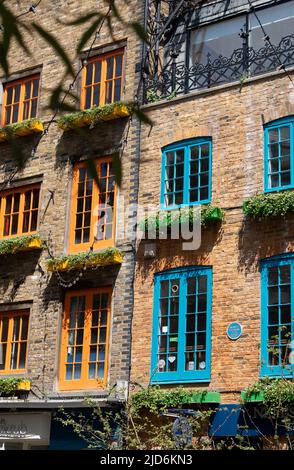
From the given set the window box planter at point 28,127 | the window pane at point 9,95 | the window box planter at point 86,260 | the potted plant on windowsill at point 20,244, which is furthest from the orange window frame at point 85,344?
the window pane at point 9,95

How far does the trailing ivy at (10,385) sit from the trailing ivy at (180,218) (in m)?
4.13

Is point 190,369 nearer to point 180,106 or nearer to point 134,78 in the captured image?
point 180,106

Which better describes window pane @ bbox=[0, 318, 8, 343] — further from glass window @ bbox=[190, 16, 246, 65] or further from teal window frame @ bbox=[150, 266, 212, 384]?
glass window @ bbox=[190, 16, 246, 65]

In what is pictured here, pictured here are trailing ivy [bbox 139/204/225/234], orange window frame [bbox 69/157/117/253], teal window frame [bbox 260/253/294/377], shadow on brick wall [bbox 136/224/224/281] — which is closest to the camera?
teal window frame [bbox 260/253/294/377]

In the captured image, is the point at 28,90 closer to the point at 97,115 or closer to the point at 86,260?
the point at 97,115

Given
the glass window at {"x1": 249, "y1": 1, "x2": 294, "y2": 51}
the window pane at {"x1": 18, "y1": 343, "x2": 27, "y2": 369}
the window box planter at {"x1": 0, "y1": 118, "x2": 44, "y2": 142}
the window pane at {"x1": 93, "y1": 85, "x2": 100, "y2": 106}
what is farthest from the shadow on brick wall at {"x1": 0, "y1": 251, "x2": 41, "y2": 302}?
the glass window at {"x1": 249, "y1": 1, "x2": 294, "y2": 51}

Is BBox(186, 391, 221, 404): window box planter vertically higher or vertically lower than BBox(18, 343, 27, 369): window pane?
lower

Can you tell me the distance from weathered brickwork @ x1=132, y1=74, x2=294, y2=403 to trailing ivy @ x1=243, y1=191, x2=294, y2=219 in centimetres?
24

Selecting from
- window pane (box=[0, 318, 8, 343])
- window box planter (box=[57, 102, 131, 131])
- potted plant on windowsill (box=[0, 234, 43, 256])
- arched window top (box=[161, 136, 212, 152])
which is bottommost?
window pane (box=[0, 318, 8, 343])

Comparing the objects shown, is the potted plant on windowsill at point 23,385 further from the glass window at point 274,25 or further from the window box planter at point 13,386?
the glass window at point 274,25

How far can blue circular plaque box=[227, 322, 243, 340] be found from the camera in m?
15.5

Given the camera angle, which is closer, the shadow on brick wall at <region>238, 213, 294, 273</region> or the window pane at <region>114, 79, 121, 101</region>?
the shadow on brick wall at <region>238, 213, 294, 273</region>

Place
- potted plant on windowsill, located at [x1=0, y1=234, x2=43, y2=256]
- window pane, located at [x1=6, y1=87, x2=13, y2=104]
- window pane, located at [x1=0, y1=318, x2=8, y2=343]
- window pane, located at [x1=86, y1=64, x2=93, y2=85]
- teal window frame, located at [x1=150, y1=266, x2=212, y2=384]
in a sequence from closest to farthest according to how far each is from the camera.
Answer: teal window frame, located at [x1=150, y1=266, x2=212, y2=384], potted plant on windowsill, located at [x1=0, y1=234, x2=43, y2=256], window pane, located at [x1=0, y1=318, x2=8, y2=343], window pane, located at [x1=86, y1=64, x2=93, y2=85], window pane, located at [x1=6, y1=87, x2=13, y2=104]

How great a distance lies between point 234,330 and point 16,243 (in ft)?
19.0
